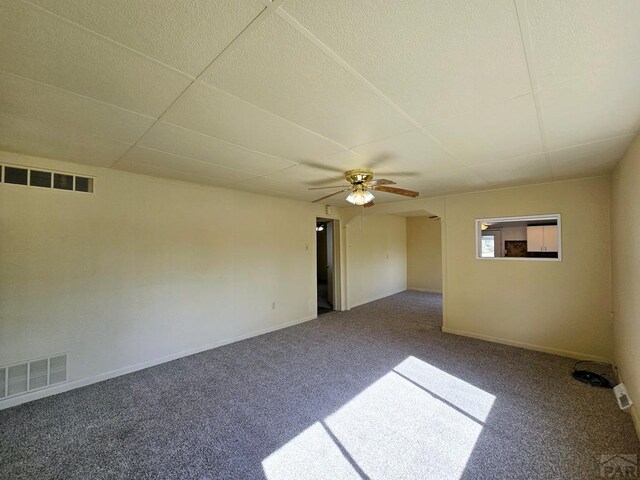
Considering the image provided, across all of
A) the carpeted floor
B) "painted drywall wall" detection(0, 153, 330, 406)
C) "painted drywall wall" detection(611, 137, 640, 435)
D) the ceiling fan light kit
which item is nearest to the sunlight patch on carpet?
the carpeted floor

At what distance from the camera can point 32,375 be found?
8.62 feet

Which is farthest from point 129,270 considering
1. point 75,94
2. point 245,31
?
point 245,31

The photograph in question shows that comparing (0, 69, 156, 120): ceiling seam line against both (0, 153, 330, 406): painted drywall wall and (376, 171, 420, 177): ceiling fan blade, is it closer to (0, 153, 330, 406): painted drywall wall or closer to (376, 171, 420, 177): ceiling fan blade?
(0, 153, 330, 406): painted drywall wall

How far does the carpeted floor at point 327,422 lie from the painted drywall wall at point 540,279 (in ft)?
1.42

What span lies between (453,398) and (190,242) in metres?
3.73

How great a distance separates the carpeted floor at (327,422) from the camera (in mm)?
1822

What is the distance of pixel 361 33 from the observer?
1130 millimetres

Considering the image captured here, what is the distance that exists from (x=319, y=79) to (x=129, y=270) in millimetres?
3211

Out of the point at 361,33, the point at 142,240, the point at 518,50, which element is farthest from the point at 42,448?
the point at 518,50

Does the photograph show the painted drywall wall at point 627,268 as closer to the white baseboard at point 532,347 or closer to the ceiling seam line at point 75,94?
the white baseboard at point 532,347

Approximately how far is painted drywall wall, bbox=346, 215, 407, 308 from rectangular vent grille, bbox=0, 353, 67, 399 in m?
4.88

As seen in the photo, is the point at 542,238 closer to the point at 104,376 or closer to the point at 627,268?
the point at 627,268

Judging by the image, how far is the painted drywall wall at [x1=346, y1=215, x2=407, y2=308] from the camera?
21.1ft

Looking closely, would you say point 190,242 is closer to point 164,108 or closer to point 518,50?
point 164,108
